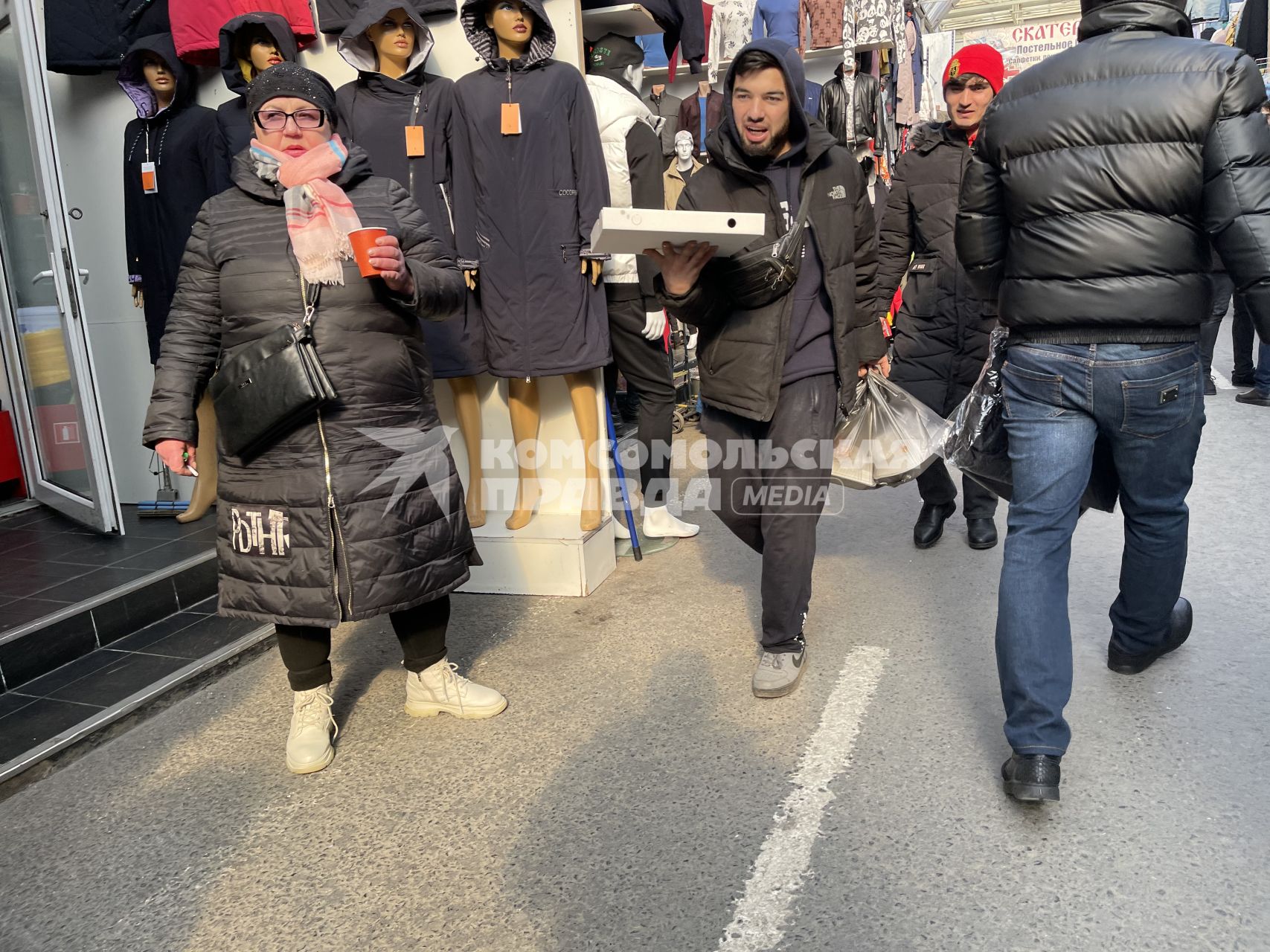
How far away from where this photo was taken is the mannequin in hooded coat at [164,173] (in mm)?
4898

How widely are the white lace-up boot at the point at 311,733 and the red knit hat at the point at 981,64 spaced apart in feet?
12.4

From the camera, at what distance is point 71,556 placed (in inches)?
181

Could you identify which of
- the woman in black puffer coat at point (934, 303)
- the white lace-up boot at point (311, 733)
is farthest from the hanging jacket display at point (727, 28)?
the white lace-up boot at point (311, 733)

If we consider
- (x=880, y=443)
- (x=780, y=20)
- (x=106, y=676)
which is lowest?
(x=106, y=676)

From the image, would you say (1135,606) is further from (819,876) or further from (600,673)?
(600,673)

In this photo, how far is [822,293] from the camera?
3180mm

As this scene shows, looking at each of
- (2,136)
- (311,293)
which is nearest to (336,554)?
(311,293)

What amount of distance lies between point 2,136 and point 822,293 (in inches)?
189

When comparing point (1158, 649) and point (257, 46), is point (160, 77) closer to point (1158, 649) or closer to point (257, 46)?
point (257, 46)

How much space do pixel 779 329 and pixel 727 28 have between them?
6679 mm

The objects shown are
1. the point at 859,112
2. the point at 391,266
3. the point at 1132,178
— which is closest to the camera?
the point at 1132,178

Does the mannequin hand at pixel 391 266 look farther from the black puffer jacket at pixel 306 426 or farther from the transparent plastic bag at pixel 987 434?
the transparent plastic bag at pixel 987 434

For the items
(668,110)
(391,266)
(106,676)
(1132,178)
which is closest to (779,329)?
(1132,178)

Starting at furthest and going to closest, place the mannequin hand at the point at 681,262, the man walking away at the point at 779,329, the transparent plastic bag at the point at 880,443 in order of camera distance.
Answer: the transparent plastic bag at the point at 880,443
the man walking away at the point at 779,329
the mannequin hand at the point at 681,262
